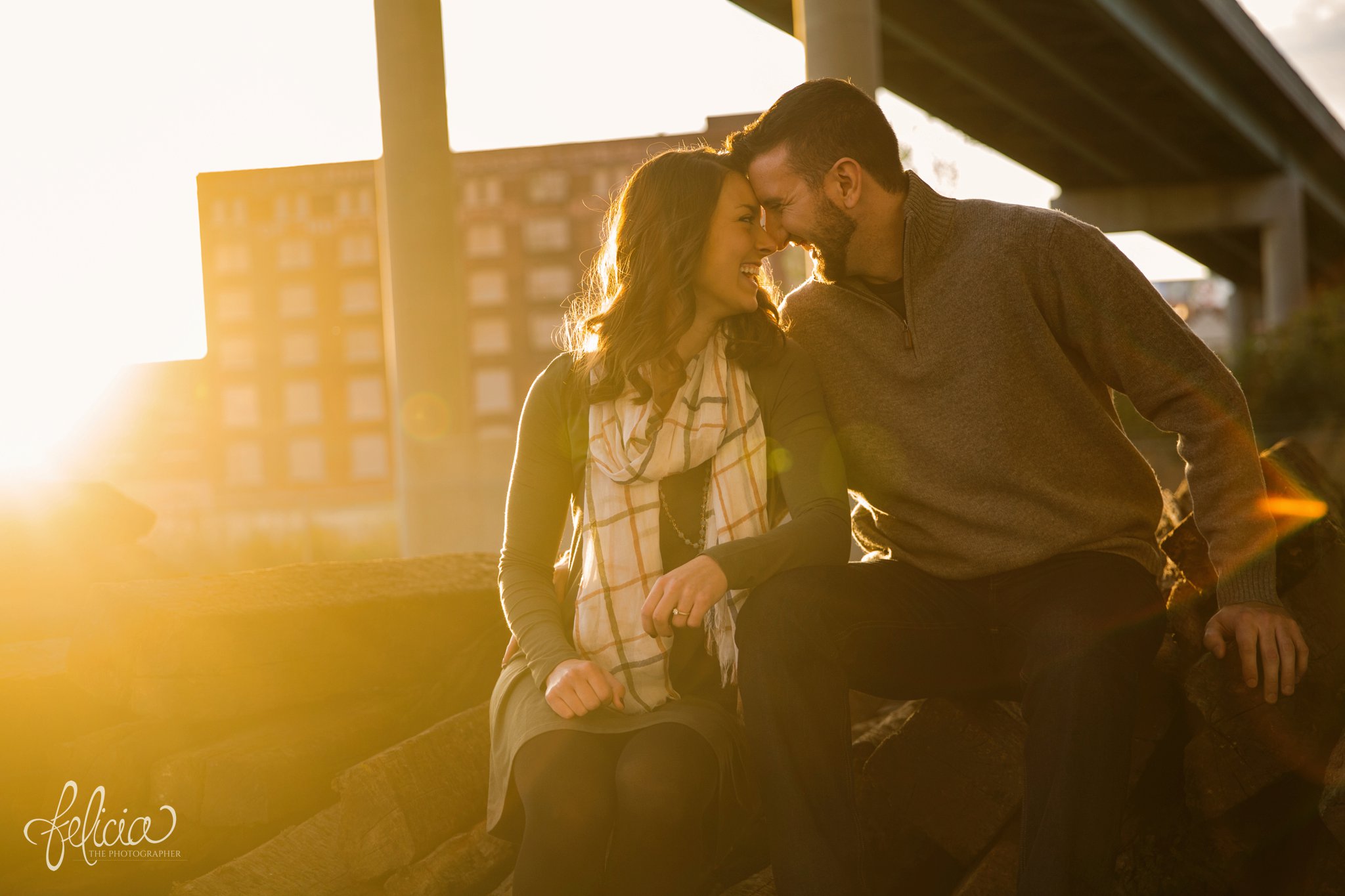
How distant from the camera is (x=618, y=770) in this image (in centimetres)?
230

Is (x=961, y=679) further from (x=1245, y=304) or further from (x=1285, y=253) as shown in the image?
(x=1245, y=304)

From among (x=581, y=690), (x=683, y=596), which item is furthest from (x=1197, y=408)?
(x=581, y=690)

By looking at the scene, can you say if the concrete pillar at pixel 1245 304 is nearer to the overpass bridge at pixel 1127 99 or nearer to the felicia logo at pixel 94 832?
the overpass bridge at pixel 1127 99

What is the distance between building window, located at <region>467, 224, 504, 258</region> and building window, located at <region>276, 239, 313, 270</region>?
345 inches

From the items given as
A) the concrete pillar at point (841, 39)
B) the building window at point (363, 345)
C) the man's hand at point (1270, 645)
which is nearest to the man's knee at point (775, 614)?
the man's hand at point (1270, 645)

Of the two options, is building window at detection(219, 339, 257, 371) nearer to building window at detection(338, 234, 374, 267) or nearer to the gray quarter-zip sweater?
building window at detection(338, 234, 374, 267)

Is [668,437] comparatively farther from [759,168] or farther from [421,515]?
[421,515]

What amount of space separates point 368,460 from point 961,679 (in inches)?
2315

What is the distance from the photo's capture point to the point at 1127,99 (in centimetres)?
2250

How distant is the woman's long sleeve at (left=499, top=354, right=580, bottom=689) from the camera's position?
8.75 feet

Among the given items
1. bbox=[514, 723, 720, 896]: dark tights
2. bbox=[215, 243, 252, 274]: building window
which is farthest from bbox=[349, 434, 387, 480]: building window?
bbox=[514, 723, 720, 896]: dark tights

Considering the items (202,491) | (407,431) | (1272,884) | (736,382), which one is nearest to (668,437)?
(736,382)

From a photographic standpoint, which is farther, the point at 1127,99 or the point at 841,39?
the point at 1127,99

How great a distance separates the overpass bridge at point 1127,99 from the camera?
17109mm
